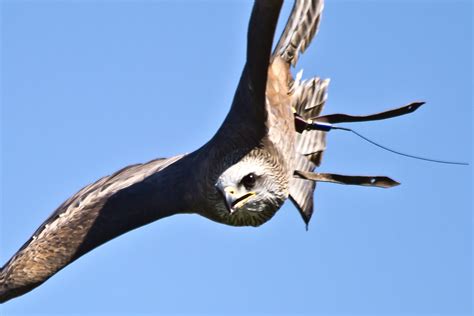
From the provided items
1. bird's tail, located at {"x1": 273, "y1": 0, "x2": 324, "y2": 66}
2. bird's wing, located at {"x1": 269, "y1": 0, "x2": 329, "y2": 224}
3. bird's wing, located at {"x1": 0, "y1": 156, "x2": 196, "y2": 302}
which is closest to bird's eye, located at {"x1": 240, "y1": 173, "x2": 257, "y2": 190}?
bird's wing, located at {"x1": 0, "y1": 156, "x2": 196, "y2": 302}

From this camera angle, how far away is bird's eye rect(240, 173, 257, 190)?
11648mm

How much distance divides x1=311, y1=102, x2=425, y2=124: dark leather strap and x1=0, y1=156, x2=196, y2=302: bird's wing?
1276 millimetres

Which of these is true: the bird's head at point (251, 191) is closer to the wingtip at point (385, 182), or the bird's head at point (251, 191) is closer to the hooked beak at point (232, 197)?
the hooked beak at point (232, 197)

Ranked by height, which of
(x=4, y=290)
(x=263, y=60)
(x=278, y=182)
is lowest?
(x=4, y=290)

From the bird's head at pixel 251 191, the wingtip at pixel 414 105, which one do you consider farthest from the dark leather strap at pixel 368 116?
the bird's head at pixel 251 191

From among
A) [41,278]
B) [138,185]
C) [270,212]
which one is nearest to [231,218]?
[270,212]

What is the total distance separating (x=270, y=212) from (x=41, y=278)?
7.52 feet

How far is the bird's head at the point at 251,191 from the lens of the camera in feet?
37.9

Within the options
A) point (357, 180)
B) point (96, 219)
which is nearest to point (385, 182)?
point (357, 180)

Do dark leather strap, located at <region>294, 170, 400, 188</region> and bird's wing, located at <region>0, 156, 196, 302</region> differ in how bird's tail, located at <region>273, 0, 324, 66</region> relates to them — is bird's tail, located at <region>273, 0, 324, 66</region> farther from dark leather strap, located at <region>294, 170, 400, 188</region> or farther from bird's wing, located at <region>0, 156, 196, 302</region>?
bird's wing, located at <region>0, 156, 196, 302</region>

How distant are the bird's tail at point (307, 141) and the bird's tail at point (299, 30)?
0.77ft

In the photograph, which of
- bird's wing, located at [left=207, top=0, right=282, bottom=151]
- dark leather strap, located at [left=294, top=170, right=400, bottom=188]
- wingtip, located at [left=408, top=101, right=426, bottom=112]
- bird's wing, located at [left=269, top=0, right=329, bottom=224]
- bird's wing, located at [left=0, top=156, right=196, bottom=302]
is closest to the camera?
bird's wing, located at [left=207, top=0, right=282, bottom=151]

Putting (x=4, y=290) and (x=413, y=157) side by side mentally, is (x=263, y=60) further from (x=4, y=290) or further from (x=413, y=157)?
(x=4, y=290)

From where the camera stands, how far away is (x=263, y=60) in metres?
11.3
